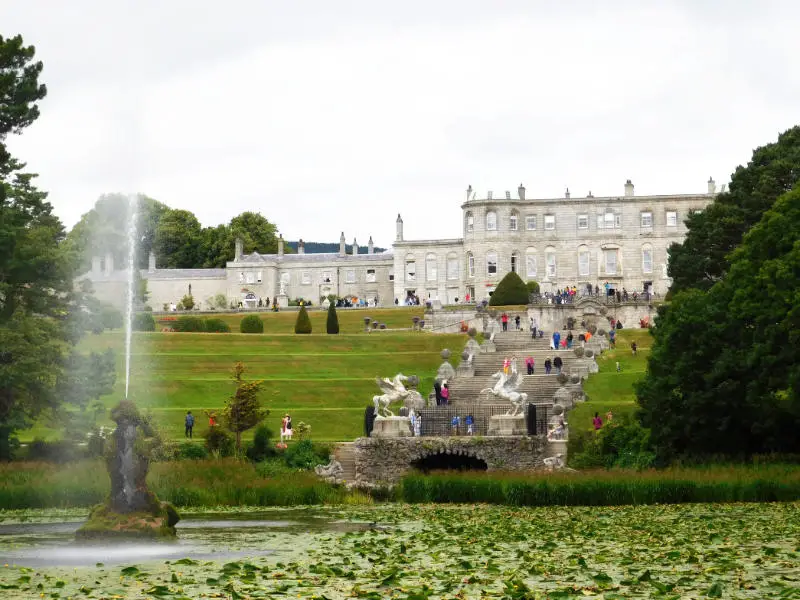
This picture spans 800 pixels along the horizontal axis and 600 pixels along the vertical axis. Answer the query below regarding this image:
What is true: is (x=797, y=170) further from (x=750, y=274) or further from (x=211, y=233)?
(x=211, y=233)

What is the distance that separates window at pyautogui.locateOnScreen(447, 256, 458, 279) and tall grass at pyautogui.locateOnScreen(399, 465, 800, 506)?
92.7 meters

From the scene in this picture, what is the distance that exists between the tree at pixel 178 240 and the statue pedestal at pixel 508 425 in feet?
317

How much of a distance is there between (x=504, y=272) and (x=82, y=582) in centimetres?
10487

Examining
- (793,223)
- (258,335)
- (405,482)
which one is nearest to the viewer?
(405,482)

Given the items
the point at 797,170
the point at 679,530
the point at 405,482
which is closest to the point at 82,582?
the point at 679,530

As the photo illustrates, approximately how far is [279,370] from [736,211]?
23.2m

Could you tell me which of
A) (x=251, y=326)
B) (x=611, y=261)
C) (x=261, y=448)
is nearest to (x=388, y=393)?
(x=261, y=448)

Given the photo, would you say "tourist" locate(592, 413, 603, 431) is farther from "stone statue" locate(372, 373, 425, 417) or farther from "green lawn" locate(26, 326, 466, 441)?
"green lawn" locate(26, 326, 466, 441)

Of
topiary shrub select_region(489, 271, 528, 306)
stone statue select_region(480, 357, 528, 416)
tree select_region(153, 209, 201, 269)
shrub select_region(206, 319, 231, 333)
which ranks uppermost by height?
tree select_region(153, 209, 201, 269)

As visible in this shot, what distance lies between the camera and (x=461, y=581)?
20.1m

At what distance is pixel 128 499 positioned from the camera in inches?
1058

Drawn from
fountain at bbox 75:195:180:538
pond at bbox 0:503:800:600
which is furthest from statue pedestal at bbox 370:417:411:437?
fountain at bbox 75:195:180:538

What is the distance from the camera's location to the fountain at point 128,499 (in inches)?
1045

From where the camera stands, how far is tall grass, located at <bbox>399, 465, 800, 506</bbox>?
115ft
